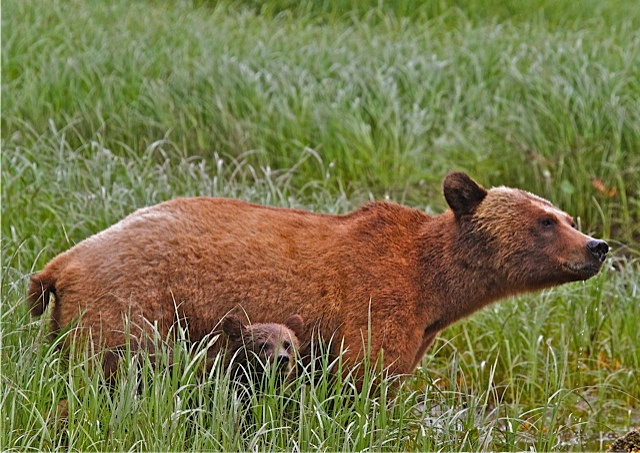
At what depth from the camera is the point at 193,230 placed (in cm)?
507

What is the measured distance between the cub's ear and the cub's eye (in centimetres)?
164

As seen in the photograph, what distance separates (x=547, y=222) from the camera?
5371 millimetres

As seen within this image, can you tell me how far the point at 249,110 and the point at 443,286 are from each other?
4.81m

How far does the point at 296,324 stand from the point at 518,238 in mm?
1274

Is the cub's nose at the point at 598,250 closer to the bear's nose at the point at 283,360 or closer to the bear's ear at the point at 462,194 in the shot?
the bear's ear at the point at 462,194

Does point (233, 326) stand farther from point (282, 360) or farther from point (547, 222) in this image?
point (547, 222)

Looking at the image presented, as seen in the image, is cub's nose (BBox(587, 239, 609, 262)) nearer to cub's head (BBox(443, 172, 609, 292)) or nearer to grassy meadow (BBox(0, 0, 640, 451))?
cub's head (BBox(443, 172, 609, 292))

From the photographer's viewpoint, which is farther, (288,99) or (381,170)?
(288,99)

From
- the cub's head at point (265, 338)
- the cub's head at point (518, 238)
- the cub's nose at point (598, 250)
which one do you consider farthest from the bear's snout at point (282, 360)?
the cub's nose at point (598, 250)

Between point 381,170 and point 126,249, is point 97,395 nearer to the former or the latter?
point 126,249

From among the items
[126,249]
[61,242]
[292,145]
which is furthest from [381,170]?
[126,249]

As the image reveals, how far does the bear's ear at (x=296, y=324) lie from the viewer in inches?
195

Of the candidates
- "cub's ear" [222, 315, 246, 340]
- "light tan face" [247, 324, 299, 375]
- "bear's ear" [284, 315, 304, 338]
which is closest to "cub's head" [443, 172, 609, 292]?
"bear's ear" [284, 315, 304, 338]

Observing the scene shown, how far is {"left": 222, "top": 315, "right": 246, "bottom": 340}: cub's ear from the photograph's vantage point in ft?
16.2
